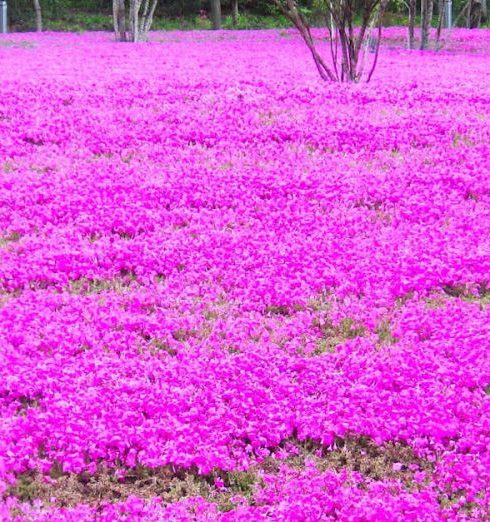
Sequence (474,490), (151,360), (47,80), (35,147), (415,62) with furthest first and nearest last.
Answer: (415,62)
(47,80)
(35,147)
(151,360)
(474,490)

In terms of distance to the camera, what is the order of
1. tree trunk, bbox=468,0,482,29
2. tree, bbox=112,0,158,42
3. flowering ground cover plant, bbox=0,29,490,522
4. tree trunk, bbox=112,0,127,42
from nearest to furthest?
flowering ground cover plant, bbox=0,29,490,522, tree, bbox=112,0,158,42, tree trunk, bbox=112,0,127,42, tree trunk, bbox=468,0,482,29

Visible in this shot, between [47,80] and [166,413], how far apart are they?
55.7ft

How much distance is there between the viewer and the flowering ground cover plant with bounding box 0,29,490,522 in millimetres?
5879

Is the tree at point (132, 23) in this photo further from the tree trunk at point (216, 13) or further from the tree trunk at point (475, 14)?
the tree trunk at point (475, 14)

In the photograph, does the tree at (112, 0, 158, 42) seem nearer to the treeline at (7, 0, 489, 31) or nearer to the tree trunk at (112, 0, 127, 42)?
the tree trunk at (112, 0, 127, 42)

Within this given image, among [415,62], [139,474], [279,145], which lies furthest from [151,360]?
[415,62]

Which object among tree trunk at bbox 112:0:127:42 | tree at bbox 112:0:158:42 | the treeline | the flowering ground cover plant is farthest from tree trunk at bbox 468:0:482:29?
the flowering ground cover plant

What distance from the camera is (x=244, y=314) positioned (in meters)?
8.29

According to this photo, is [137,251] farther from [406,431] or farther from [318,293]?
[406,431]

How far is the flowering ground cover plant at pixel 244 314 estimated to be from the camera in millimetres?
5879

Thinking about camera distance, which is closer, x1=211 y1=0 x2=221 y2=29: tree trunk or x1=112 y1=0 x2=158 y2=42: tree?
x1=112 y1=0 x2=158 y2=42: tree

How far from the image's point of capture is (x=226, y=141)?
49.3 feet

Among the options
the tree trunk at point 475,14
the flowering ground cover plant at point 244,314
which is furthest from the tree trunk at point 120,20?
the flowering ground cover plant at point 244,314

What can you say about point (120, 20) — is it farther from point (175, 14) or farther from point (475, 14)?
point (175, 14)
